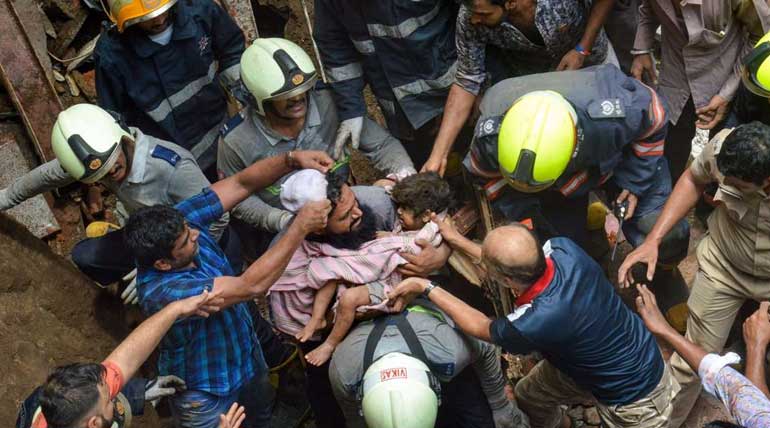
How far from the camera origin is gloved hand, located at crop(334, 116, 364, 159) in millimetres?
4586

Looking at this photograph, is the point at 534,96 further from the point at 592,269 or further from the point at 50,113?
the point at 50,113

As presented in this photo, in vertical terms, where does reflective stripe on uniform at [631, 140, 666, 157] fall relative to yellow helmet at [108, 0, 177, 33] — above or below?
below

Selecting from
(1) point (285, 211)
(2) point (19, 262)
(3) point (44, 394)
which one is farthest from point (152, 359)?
(3) point (44, 394)

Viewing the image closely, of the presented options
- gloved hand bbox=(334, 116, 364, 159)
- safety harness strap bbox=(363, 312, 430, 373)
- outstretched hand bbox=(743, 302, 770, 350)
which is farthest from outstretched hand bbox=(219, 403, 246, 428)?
outstretched hand bbox=(743, 302, 770, 350)

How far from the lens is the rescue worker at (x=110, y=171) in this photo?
13.3 ft

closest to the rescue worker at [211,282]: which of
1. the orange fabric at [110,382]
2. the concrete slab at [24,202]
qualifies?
the orange fabric at [110,382]

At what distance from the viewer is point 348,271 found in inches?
148

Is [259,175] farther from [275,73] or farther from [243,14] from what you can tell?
[243,14]

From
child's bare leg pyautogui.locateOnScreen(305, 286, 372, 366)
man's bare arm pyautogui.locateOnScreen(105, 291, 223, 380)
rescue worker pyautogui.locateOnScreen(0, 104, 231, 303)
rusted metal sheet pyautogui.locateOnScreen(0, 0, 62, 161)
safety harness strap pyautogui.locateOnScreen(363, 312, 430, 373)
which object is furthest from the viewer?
rusted metal sheet pyautogui.locateOnScreen(0, 0, 62, 161)

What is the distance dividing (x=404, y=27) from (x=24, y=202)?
10.2ft

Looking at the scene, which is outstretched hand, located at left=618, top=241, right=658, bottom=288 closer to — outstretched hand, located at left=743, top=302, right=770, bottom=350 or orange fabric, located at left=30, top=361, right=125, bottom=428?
→ outstretched hand, located at left=743, top=302, right=770, bottom=350

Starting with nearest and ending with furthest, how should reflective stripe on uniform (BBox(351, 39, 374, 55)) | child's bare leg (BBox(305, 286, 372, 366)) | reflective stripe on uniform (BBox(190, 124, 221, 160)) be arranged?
child's bare leg (BBox(305, 286, 372, 366)) < reflective stripe on uniform (BBox(351, 39, 374, 55)) < reflective stripe on uniform (BBox(190, 124, 221, 160))

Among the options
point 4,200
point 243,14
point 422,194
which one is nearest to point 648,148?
point 422,194

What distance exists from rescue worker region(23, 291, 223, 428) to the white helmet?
2.49ft
